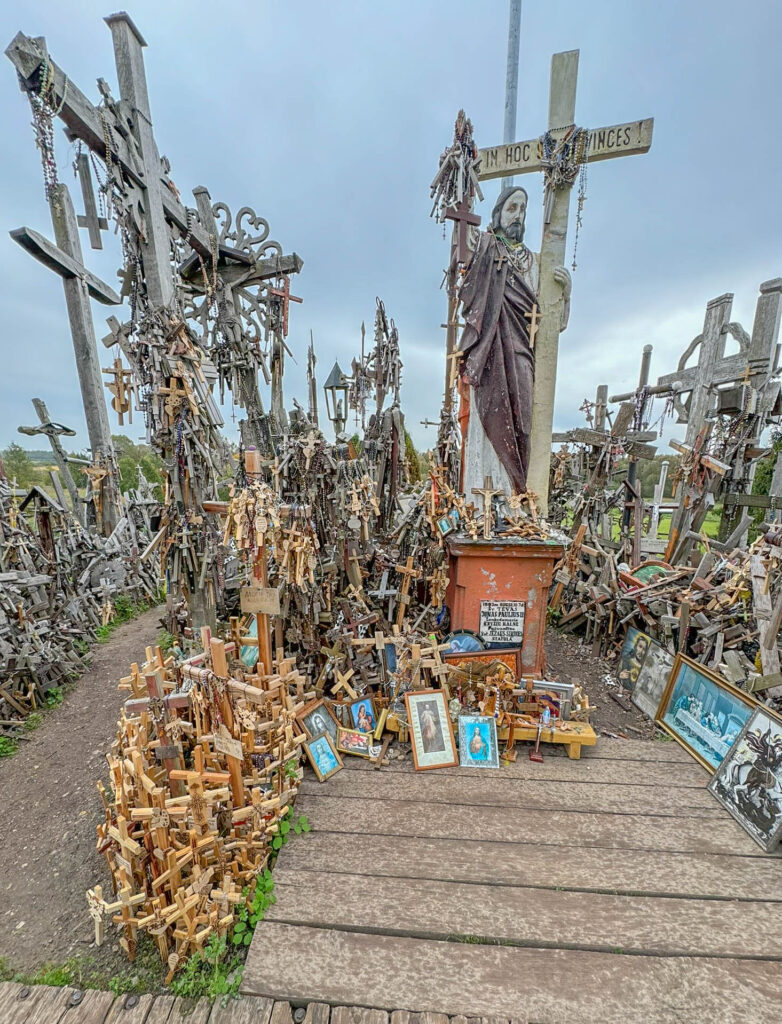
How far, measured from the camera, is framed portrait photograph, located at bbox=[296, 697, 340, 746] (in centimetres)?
348

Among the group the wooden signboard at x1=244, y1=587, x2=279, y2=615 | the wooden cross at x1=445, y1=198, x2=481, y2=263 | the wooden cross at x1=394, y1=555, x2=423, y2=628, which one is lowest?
the wooden cross at x1=394, y1=555, x2=423, y2=628

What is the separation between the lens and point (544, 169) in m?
4.60

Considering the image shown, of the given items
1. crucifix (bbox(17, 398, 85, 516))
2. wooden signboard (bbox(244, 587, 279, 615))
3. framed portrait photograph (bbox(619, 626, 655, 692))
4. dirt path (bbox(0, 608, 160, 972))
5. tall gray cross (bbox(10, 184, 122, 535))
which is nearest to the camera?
dirt path (bbox(0, 608, 160, 972))

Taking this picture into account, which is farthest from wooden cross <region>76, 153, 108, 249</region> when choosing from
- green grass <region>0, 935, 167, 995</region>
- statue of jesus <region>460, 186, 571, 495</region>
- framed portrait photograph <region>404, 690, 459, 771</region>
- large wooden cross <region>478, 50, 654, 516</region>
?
green grass <region>0, 935, 167, 995</region>

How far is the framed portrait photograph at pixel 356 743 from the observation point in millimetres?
3596

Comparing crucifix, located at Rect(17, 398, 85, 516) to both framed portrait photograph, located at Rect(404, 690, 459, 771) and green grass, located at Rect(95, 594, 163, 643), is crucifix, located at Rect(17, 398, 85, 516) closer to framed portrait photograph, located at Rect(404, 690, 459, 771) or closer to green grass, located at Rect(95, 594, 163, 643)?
green grass, located at Rect(95, 594, 163, 643)

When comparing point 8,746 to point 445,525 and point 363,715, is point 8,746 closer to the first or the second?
point 363,715

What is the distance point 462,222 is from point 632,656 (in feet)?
16.1

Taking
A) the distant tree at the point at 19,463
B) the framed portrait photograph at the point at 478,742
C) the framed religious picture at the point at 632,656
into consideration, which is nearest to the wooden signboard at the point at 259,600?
the framed portrait photograph at the point at 478,742

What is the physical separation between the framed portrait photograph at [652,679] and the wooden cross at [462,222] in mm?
4320

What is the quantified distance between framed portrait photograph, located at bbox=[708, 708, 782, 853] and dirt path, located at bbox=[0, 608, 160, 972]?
3.84 meters

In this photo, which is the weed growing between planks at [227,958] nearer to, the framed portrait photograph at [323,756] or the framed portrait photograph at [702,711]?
the framed portrait photograph at [323,756]

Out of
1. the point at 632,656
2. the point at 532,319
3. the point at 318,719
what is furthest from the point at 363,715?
the point at 532,319

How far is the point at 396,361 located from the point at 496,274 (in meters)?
4.16
